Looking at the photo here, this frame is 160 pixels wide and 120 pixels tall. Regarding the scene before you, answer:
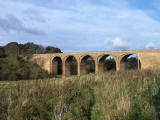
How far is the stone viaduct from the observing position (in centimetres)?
2450

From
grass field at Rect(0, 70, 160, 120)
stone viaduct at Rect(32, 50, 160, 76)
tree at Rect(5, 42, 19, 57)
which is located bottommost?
grass field at Rect(0, 70, 160, 120)

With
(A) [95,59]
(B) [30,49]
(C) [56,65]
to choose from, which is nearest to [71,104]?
(A) [95,59]

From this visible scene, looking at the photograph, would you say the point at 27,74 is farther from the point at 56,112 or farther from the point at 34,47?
the point at 34,47

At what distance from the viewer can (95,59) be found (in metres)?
29.6

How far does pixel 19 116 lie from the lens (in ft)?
9.89

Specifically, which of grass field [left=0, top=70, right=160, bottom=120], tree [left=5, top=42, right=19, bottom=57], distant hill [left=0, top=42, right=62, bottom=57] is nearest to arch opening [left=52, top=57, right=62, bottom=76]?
distant hill [left=0, top=42, right=62, bottom=57]

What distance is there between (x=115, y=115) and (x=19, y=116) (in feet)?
5.46

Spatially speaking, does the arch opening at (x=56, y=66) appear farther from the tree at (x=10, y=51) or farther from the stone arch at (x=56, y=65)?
the tree at (x=10, y=51)

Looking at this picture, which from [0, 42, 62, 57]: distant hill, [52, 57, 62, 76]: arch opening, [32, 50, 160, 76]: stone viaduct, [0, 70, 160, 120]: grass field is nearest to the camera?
[0, 70, 160, 120]: grass field

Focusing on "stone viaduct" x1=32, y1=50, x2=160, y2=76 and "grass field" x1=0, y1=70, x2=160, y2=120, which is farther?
"stone viaduct" x1=32, y1=50, x2=160, y2=76

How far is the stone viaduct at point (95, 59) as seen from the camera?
965 inches

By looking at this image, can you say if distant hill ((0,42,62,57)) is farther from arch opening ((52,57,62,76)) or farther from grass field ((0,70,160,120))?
grass field ((0,70,160,120))

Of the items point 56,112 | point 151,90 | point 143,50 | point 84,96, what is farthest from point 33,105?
point 143,50

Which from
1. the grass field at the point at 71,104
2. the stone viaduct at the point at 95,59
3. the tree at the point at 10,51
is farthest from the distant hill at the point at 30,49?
the grass field at the point at 71,104
